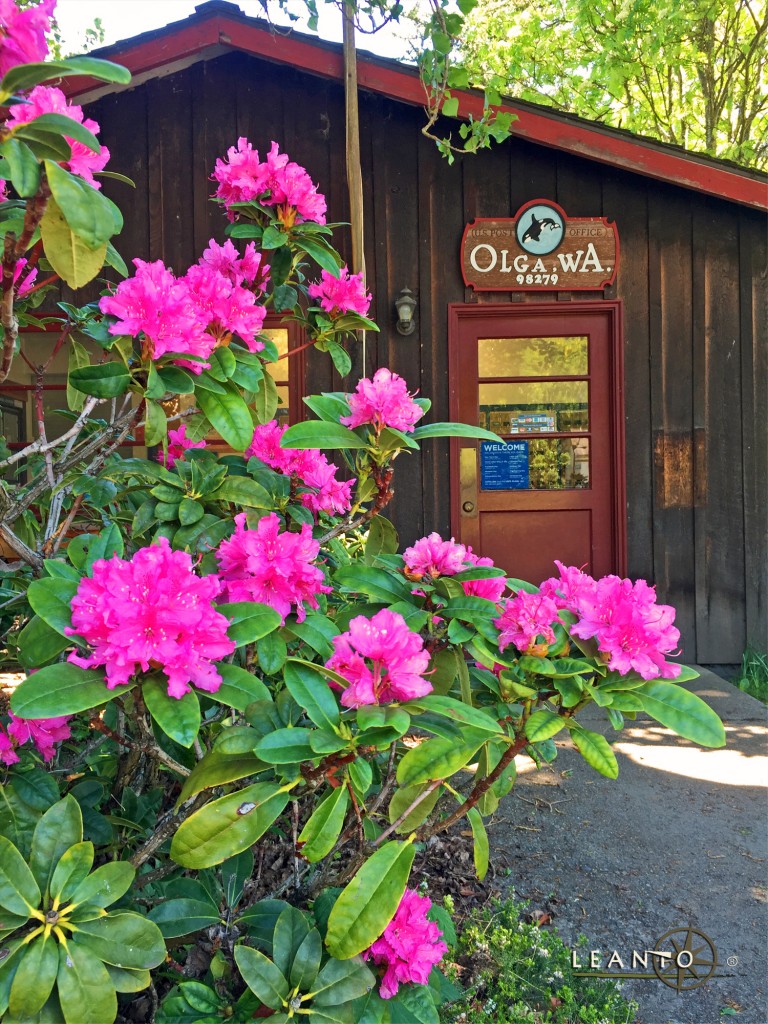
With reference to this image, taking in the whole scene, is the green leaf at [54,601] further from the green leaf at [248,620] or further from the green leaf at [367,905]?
the green leaf at [367,905]

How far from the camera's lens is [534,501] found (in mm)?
5039

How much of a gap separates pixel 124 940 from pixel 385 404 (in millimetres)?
959

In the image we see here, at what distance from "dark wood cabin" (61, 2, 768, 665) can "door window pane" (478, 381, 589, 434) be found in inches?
1.7

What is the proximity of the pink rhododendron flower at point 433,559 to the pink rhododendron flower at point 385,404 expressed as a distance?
0.23 metres

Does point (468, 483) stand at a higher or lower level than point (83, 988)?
higher

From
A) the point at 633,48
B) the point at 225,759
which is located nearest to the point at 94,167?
the point at 225,759

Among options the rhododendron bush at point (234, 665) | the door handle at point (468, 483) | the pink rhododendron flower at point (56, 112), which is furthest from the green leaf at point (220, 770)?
the door handle at point (468, 483)

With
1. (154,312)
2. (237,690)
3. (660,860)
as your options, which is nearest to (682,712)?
(237,690)

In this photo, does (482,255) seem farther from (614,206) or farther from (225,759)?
(225,759)

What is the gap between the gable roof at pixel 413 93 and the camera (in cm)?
449

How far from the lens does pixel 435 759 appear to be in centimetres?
106

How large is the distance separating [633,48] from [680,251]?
14.7ft

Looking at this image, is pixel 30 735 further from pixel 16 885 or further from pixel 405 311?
pixel 405 311

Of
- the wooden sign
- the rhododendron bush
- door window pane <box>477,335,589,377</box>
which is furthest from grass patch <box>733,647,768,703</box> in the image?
the rhododendron bush
